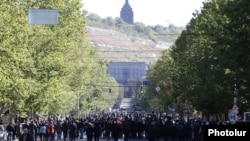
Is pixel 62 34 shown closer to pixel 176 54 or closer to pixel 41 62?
pixel 41 62

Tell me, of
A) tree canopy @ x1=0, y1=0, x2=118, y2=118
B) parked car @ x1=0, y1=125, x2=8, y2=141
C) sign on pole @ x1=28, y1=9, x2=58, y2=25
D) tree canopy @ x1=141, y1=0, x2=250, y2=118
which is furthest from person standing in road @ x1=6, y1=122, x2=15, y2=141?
sign on pole @ x1=28, y1=9, x2=58, y2=25

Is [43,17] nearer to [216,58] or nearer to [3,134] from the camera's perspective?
[216,58]

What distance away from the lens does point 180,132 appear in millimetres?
51844

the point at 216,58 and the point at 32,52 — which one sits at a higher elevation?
the point at 32,52

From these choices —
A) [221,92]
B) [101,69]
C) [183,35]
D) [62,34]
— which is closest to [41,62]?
[62,34]

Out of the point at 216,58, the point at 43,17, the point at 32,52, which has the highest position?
the point at 43,17

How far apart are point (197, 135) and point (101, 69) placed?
314 ft

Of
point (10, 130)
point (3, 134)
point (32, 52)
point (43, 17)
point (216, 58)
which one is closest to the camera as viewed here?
point (43, 17)

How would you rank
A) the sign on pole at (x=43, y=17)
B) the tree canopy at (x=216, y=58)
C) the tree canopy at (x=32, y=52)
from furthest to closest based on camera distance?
the tree canopy at (x=32, y=52) < the tree canopy at (x=216, y=58) < the sign on pole at (x=43, y=17)

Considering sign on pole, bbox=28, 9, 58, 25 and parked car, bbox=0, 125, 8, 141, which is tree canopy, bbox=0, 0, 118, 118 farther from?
sign on pole, bbox=28, 9, 58, 25

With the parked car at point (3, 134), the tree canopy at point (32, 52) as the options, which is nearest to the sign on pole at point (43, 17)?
the tree canopy at point (32, 52)

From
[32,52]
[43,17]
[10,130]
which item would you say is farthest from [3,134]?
[43,17]

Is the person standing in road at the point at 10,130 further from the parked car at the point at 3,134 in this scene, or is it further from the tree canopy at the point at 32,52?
the tree canopy at the point at 32,52

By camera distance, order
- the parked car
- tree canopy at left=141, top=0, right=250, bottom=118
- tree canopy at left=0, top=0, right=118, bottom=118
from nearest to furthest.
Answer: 1. tree canopy at left=141, top=0, right=250, bottom=118
2. tree canopy at left=0, top=0, right=118, bottom=118
3. the parked car
